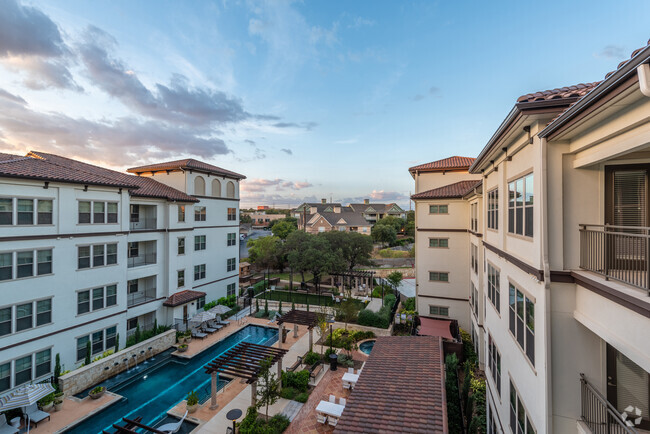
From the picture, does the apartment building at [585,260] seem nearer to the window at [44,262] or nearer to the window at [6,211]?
the window at [6,211]

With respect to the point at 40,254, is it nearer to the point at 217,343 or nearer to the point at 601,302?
the point at 217,343

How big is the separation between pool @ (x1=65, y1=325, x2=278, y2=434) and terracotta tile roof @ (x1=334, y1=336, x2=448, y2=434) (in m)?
8.76

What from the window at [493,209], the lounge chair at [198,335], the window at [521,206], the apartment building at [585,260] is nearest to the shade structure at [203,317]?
the lounge chair at [198,335]

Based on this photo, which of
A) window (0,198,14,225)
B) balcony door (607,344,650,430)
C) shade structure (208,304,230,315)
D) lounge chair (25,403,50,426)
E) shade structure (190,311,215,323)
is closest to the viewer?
balcony door (607,344,650,430)

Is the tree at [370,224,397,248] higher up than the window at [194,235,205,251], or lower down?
lower down

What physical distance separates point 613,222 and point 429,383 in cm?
755

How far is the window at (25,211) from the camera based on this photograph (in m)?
13.4

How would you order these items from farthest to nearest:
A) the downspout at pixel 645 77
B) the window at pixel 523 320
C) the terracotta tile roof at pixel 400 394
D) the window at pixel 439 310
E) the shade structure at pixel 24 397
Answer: the window at pixel 439 310, the shade structure at pixel 24 397, the terracotta tile roof at pixel 400 394, the window at pixel 523 320, the downspout at pixel 645 77

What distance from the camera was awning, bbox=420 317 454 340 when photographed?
1775 cm

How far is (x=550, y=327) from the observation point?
534cm

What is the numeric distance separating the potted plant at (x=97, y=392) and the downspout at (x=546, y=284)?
17192mm

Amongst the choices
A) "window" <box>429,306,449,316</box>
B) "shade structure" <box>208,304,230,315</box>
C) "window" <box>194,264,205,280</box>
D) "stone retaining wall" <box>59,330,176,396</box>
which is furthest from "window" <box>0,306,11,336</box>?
"window" <box>429,306,449,316</box>

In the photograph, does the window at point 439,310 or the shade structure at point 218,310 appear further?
the shade structure at point 218,310

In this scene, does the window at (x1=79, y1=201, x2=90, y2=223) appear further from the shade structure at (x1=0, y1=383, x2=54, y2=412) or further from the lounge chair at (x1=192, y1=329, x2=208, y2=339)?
the lounge chair at (x1=192, y1=329, x2=208, y2=339)
